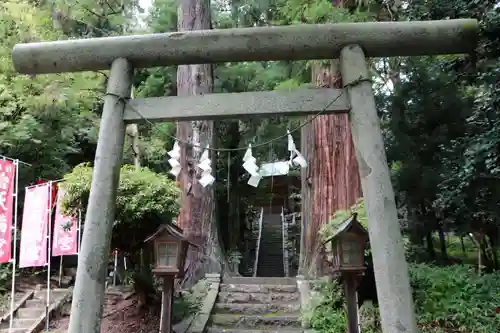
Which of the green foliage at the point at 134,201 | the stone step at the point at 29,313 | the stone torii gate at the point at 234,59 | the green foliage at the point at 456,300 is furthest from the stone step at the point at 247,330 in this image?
the stone step at the point at 29,313

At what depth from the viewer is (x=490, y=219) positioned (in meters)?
8.77

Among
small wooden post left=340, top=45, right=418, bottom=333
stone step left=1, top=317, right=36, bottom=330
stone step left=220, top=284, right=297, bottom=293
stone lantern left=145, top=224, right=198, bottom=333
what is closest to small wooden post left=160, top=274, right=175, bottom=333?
stone lantern left=145, top=224, right=198, bottom=333

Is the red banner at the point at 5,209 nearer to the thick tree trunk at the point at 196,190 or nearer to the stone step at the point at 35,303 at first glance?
the stone step at the point at 35,303

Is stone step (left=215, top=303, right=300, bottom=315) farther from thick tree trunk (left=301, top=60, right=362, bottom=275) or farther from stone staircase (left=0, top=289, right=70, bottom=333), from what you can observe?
stone staircase (left=0, top=289, right=70, bottom=333)

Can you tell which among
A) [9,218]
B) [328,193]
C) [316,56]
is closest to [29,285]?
[9,218]

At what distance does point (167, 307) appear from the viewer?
6.04 m

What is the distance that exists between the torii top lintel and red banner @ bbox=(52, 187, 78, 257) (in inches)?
206

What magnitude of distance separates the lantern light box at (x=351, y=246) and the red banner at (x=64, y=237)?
588 cm

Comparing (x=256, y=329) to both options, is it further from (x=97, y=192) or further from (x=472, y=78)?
(x=472, y=78)

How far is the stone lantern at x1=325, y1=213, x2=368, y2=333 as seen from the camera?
546cm

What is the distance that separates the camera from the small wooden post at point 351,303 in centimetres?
542

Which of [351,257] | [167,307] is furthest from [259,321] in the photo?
[351,257]

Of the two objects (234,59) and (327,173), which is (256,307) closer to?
(327,173)

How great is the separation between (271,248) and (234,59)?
43.5 feet
